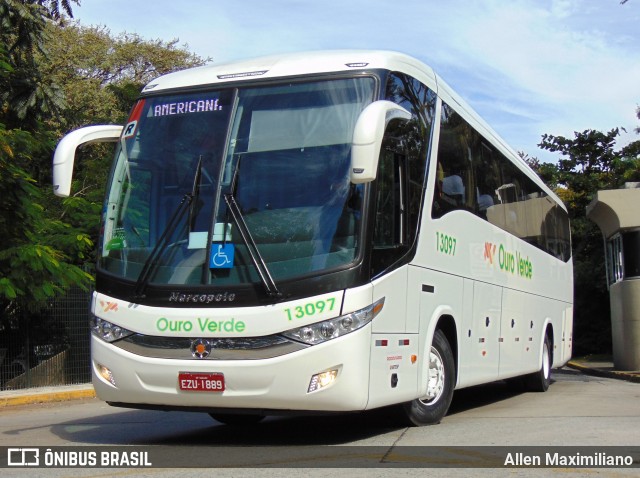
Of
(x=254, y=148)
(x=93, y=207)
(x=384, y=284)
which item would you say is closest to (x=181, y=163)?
(x=254, y=148)

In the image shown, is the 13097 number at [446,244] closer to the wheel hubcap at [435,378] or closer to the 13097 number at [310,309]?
the wheel hubcap at [435,378]

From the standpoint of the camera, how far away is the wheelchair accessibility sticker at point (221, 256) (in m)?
7.46

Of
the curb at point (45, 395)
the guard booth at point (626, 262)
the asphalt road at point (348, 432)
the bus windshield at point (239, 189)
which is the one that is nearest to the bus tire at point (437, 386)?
the asphalt road at point (348, 432)

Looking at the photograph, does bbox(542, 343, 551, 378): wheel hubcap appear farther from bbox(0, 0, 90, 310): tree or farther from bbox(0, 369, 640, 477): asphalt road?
bbox(0, 0, 90, 310): tree

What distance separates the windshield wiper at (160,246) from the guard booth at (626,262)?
15.9 m

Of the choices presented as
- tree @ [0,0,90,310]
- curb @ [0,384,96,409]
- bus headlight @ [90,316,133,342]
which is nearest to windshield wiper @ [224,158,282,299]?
bus headlight @ [90,316,133,342]

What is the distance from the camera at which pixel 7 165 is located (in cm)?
1514

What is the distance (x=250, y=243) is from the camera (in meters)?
7.41

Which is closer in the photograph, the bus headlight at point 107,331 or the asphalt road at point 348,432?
the asphalt road at point 348,432

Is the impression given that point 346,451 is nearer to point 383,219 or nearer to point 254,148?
point 383,219

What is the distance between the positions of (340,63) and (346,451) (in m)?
3.57

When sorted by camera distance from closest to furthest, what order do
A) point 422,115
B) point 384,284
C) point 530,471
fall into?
point 530,471 < point 384,284 < point 422,115

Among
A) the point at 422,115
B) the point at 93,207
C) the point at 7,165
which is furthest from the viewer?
the point at 93,207

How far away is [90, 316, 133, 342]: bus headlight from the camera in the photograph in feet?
25.4
